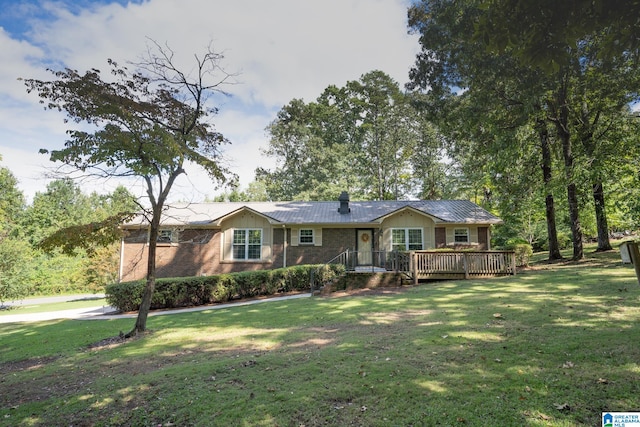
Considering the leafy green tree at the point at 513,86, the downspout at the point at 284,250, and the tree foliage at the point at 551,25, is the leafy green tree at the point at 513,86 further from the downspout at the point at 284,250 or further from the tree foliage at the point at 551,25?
the downspout at the point at 284,250

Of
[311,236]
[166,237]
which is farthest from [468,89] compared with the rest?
[166,237]

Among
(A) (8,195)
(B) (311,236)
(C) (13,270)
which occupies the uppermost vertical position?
(A) (8,195)

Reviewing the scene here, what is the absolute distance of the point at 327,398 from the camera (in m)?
3.88

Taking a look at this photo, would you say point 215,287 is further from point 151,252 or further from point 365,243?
point 365,243

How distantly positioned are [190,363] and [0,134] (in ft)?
45.7

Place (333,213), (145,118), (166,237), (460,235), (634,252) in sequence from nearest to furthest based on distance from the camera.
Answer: (634,252)
(145,118)
(460,235)
(166,237)
(333,213)

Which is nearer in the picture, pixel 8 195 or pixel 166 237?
pixel 166 237

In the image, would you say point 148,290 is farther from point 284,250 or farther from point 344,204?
point 344,204

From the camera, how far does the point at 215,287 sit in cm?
1369

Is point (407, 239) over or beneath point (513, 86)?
beneath

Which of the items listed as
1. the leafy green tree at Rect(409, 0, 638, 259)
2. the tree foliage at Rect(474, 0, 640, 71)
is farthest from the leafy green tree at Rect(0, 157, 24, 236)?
the tree foliage at Rect(474, 0, 640, 71)

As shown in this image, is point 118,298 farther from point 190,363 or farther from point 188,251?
point 190,363

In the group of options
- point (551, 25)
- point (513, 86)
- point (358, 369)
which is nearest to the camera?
point (551, 25)

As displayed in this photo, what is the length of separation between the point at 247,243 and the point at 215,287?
18.4 feet
